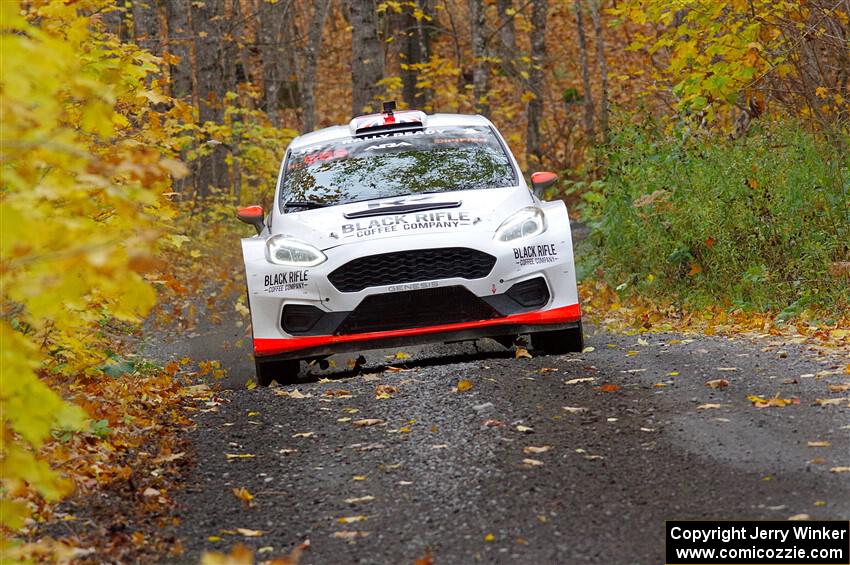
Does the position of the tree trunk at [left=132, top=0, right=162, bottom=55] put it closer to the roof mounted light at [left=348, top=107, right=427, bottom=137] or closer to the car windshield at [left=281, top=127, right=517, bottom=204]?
the roof mounted light at [left=348, top=107, right=427, bottom=137]

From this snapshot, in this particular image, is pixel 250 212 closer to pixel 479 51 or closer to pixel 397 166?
pixel 397 166

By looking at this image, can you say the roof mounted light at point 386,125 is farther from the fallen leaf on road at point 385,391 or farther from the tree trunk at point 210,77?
the tree trunk at point 210,77

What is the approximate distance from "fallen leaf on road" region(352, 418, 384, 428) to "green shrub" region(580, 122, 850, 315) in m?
4.85

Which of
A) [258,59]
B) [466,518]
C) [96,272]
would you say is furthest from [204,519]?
[258,59]

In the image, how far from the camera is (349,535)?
203 inches

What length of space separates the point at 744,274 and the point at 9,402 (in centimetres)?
880

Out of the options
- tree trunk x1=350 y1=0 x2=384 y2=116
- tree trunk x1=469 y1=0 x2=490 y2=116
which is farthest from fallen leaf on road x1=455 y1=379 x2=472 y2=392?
tree trunk x1=469 y1=0 x2=490 y2=116

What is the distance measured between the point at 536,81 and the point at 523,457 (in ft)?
82.6

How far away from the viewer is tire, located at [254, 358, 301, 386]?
908cm

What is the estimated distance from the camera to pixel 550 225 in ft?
29.2

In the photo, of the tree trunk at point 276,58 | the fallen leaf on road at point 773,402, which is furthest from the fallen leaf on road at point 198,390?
the tree trunk at point 276,58

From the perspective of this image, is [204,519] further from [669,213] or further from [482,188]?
[669,213]

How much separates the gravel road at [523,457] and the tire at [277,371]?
29 cm

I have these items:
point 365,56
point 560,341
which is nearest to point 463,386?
point 560,341
